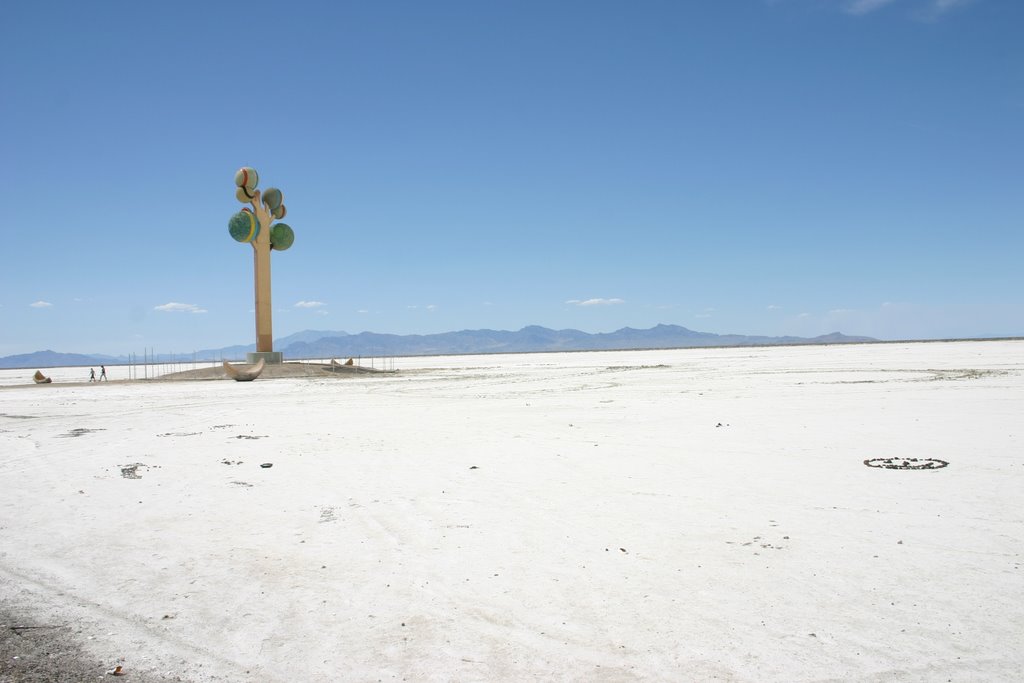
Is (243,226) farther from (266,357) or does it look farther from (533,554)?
(533,554)

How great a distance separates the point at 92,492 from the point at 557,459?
503cm

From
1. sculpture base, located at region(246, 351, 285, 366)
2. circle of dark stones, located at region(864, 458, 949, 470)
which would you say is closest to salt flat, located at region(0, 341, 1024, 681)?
circle of dark stones, located at region(864, 458, 949, 470)

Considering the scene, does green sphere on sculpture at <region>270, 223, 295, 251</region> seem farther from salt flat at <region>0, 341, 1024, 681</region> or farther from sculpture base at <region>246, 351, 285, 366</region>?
salt flat at <region>0, 341, 1024, 681</region>

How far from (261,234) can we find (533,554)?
29779mm

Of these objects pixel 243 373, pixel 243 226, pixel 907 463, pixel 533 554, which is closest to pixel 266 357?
pixel 243 373

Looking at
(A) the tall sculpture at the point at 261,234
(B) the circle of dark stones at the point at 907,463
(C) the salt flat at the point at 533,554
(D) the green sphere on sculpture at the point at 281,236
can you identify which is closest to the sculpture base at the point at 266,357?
(A) the tall sculpture at the point at 261,234

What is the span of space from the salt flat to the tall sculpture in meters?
22.4

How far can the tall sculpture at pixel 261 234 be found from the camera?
30812 mm

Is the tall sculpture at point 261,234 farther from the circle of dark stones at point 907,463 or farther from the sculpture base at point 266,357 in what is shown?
the circle of dark stones at point 907,463

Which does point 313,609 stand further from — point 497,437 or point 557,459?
point 497,437

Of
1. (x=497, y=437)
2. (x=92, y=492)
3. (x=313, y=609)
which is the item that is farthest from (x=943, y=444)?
(x=92, y=492)

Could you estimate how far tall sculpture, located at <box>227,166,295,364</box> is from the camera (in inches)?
1213

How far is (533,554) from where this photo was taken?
4910 mm

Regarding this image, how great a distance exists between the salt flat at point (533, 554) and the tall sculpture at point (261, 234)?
22396 mm
